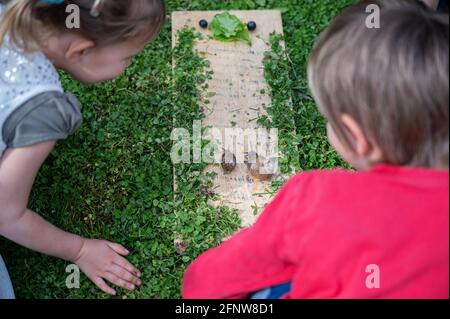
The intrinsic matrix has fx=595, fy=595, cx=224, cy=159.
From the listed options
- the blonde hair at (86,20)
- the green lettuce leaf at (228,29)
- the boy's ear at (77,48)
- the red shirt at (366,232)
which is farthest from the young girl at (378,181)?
the green lettuce leaf at (228,29)

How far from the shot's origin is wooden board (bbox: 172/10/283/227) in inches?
88.1

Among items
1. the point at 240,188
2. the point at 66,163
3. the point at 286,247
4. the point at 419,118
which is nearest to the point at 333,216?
the point at 286,247

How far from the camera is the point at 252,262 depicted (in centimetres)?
145

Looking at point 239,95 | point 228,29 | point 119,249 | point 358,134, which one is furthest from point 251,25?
point 358,134

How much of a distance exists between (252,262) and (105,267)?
0.77 metres

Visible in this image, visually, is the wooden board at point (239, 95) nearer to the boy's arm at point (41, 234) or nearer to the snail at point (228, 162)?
the snail at point (228, 162)

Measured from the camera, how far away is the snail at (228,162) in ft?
7.40

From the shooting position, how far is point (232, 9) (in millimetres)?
2838

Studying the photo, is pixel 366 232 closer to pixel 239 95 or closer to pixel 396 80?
pixel 396 80

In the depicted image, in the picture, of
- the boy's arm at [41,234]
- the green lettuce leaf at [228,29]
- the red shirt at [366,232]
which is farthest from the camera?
the green lettuce leaf at [228,29]

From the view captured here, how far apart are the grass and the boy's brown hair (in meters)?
0.93

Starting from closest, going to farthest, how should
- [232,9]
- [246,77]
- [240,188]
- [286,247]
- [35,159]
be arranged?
[286,247]
[35,159]
[240,188]
[246,77]
[232,9]

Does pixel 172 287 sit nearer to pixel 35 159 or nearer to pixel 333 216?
pixel 35 159
